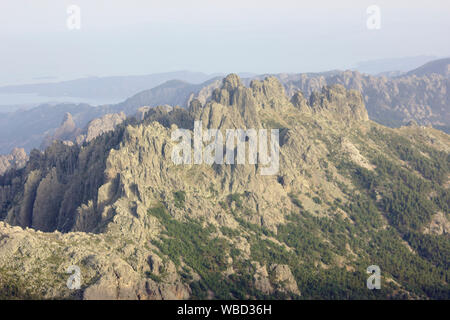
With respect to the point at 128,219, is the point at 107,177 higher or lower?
higher

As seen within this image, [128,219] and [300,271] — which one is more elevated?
[128,219]

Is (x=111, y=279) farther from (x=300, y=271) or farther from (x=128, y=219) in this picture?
(x=300, y=271)

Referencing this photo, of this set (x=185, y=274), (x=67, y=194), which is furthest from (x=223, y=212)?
(x=67, y=194)
